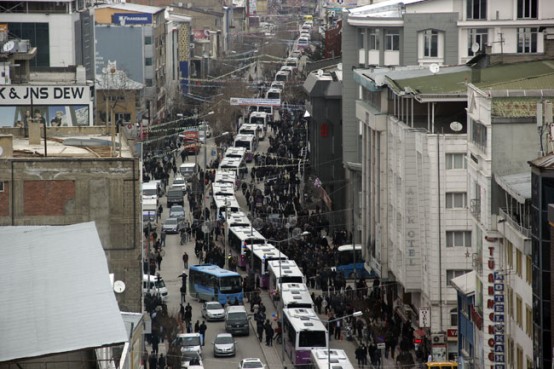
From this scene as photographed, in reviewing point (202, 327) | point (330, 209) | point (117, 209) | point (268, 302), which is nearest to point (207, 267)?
point (268, 302)

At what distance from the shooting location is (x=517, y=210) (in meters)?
56.6

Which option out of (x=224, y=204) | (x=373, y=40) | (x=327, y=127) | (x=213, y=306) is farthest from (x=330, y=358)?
(x=327, y=127)

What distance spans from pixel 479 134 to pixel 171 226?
43.4 m

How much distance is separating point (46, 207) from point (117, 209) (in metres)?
1.99

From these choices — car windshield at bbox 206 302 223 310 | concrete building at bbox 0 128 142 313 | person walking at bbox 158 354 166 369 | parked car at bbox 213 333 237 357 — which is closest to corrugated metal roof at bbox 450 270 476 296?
parked car at bbox 213 333 237 357

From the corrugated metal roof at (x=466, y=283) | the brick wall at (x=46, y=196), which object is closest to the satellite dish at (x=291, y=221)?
the corrugated metal roof at (x=466, y=283)

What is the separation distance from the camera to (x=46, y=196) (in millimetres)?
59500

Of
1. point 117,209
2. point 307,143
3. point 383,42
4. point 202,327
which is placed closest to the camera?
point 117,209

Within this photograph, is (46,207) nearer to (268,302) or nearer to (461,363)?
(461,363)

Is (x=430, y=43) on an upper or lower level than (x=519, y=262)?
upper

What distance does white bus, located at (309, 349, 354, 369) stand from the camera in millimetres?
64312

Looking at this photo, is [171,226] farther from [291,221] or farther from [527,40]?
[527,40]

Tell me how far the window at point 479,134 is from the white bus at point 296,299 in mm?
16202

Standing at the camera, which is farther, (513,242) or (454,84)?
(454,84)
